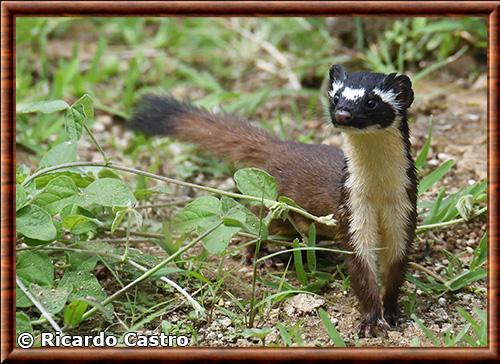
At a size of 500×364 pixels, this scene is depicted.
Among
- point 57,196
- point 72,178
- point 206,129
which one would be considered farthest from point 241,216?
point 206,129

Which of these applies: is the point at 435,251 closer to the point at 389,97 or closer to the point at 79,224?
the point at 389,97

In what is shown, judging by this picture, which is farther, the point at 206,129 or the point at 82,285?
the point at 206,129

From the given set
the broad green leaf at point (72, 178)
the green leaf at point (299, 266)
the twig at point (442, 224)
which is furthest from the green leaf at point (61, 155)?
the twig at point (442, 224)

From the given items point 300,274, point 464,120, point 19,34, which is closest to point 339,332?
point 300,274

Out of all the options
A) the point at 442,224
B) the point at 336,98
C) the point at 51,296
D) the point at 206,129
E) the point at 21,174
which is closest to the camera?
the point at 51,296

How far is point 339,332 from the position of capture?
3246 millimetres

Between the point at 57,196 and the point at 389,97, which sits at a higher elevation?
the point at 389,97

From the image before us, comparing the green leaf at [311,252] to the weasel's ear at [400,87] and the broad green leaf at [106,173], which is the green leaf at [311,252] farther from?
the broad green leaf at [106,173]

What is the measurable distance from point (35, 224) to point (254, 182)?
861 mm

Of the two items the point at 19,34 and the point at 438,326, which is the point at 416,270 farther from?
the point at 19,34

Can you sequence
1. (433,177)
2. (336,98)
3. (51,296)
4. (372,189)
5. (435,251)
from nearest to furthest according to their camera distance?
(51,296), (336,98), (372,189), (435,251), (433,177)

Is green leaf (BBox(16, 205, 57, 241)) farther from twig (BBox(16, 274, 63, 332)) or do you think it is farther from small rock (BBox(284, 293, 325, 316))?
small rock (BBox(284, 293, 325, 316))

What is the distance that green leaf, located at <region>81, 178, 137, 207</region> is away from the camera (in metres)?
3.25

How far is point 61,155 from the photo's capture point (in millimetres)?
3520
